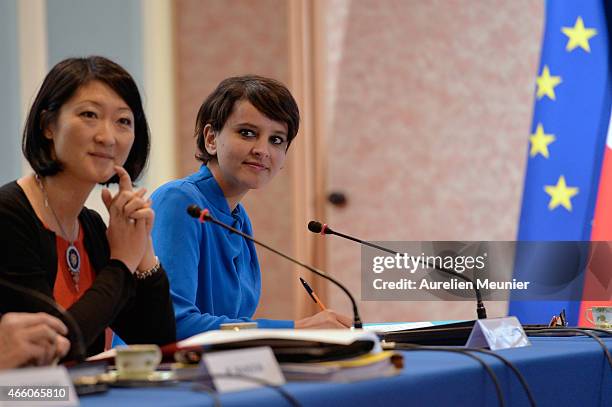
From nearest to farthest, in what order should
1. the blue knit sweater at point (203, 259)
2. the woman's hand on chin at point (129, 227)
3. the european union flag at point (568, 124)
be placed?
the woman's hand on chin at point (129, 227)
the blue knit sweater at point (203, 259)
the european union flag at point (568, 124)

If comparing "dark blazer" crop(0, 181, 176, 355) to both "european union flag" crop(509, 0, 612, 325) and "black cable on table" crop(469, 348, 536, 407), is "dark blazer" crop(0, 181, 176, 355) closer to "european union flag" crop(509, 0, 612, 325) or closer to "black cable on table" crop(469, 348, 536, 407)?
"black cable on table" crop(469, 348, 536, 407)

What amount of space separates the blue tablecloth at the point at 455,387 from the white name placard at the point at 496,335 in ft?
0.12

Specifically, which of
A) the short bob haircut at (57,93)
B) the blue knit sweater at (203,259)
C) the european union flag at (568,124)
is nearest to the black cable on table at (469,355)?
the blue knit sweater at (203,259)

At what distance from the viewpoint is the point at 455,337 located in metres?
1.85

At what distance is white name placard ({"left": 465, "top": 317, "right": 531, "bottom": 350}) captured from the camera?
1700mm

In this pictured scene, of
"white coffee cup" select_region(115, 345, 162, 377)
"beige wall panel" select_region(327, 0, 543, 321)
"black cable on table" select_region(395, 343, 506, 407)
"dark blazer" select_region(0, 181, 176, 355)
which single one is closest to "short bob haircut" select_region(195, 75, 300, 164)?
"dark blazer" select_region(0, 181, 176, 355)

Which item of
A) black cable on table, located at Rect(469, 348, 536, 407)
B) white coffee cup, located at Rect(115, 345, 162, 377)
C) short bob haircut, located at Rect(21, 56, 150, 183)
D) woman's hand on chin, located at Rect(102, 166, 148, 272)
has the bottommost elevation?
black cable on table, located at Rect(469, 348, 536, 407)

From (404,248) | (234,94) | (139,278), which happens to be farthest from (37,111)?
(404,248)

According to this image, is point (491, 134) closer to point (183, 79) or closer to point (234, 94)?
point (183, 79)

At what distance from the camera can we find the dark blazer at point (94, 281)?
5.51ft

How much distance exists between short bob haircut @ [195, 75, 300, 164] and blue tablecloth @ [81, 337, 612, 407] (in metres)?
0.83

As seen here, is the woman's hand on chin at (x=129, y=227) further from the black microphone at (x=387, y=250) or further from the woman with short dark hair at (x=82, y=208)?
the black microphone at (x=387, y=250)

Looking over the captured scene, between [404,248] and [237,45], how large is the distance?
2584 millimetres

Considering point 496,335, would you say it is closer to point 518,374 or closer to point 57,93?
point 518,374
